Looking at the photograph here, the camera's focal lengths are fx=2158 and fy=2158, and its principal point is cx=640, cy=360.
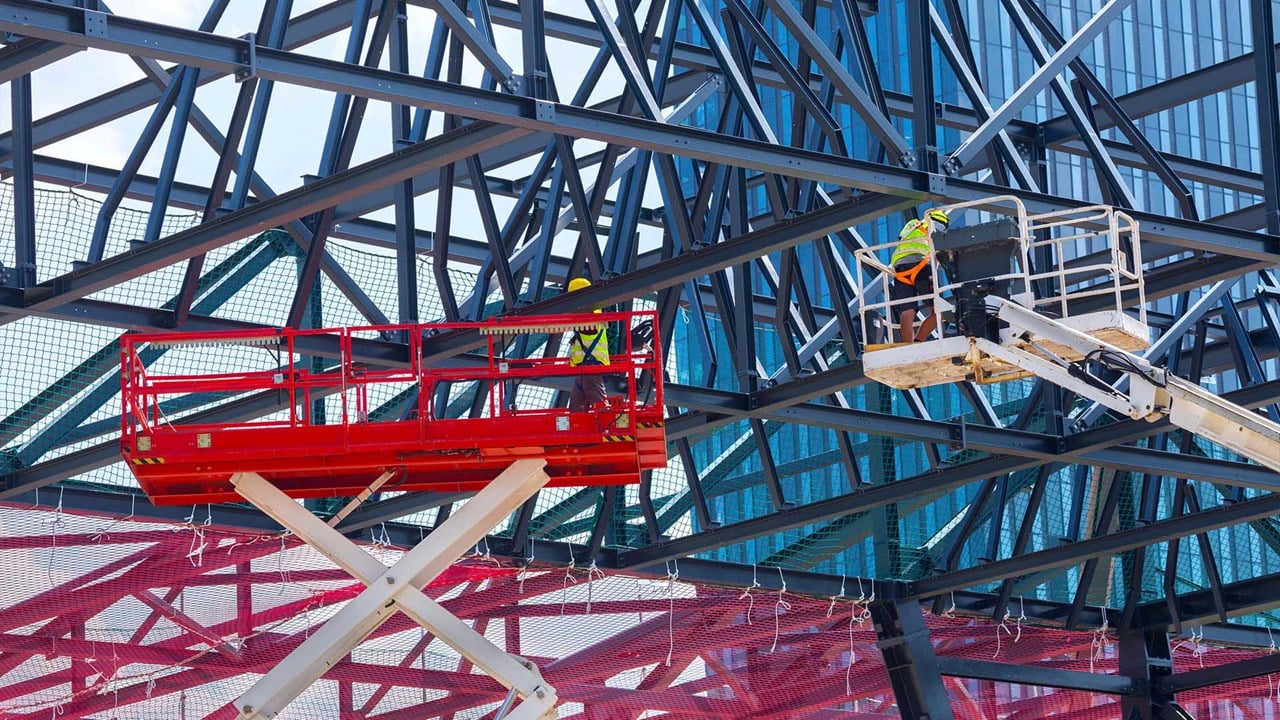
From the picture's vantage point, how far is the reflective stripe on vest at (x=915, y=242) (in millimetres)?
22422

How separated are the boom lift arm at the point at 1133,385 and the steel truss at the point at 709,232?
7.78 feet

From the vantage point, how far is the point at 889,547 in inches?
1526

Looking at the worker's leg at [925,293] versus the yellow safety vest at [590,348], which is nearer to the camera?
the worker's leg at [925,293]

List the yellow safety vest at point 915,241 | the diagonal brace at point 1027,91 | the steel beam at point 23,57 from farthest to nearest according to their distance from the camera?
the diagonal brace at point 1027,91
the yellow safety vest at point 915,241
the steel beam at point 23,57

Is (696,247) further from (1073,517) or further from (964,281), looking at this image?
(1073,517)

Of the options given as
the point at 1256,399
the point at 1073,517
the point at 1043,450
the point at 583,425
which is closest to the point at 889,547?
the point at 1073,517

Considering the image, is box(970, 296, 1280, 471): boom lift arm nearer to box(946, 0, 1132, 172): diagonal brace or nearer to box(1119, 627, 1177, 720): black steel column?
box(946, 0, 1132, 172): diagonal brace

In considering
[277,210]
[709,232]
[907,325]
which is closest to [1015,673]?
[709,232]

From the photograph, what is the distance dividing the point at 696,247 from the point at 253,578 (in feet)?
41.0

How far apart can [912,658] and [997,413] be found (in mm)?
4821

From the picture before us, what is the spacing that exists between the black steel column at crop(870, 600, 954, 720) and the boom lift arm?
59.2ft

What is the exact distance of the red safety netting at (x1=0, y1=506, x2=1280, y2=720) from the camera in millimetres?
34406

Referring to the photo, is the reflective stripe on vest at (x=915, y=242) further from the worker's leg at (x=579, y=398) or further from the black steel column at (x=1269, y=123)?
the black steel column at (x=1269, y=123)

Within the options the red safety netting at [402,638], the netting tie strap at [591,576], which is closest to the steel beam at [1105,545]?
the red safety netting at [402,638]
